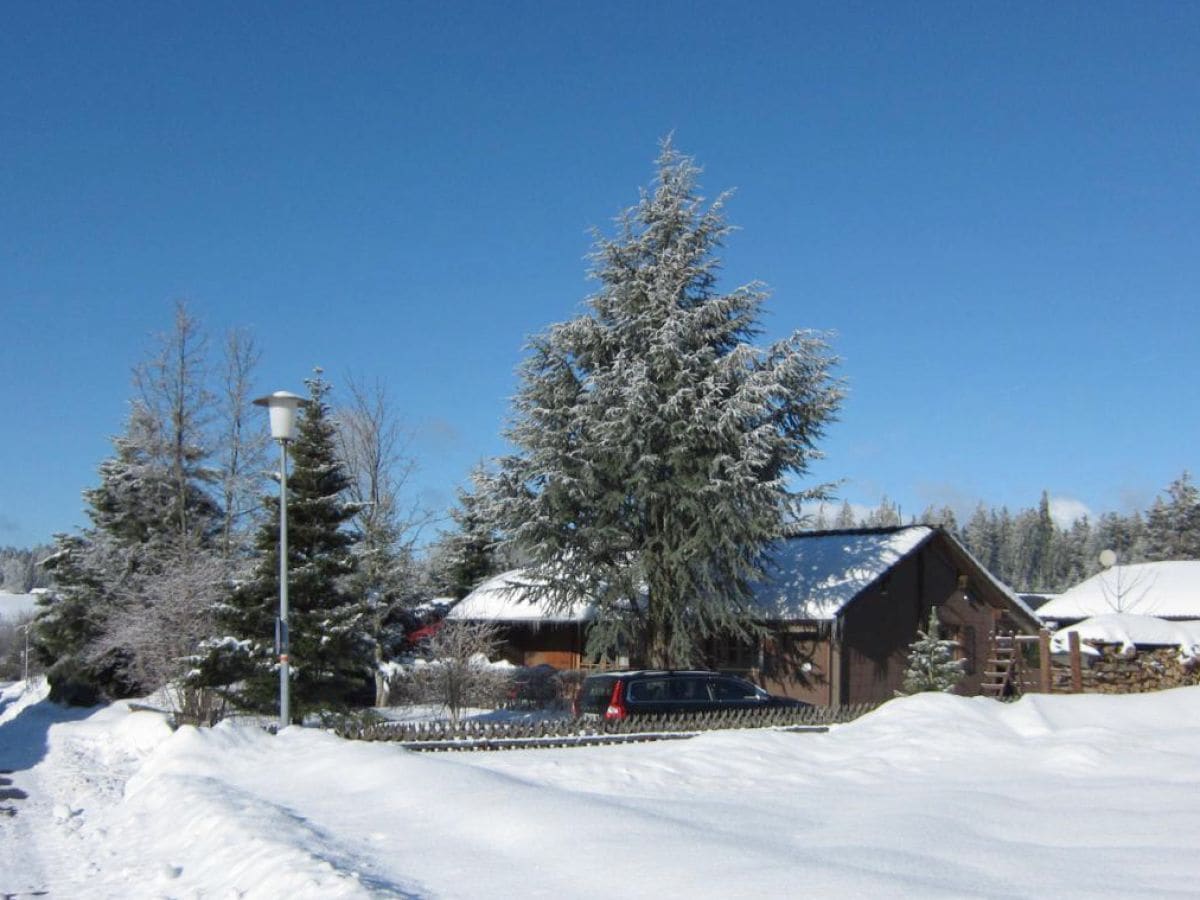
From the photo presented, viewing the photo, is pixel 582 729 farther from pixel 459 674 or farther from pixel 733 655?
pixel 733 655

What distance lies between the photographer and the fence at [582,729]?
54.4ft

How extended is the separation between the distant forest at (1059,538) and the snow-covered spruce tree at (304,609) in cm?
6992

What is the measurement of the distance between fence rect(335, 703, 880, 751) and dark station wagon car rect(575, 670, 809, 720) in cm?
46

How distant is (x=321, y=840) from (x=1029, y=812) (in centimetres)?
692

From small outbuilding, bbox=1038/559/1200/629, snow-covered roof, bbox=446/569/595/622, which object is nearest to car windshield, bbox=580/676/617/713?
snow-covered roof, bbox=446/569/595/622

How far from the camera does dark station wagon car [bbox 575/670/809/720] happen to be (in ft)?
64.3

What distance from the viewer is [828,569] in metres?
30.8

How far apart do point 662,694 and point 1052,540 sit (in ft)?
449

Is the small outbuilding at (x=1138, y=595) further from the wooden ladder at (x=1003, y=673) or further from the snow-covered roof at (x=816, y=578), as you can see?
the wooden ladder at (x=1003, y=673)

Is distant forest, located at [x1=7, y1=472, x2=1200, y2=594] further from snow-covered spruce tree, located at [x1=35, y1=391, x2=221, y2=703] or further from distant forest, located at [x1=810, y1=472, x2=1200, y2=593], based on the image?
snow-covered spruce tree, located at [x1=35, y1=391, x2=221, y2=703]

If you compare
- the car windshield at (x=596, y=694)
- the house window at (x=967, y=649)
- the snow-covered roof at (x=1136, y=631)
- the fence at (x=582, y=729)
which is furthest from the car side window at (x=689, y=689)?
the house window at (x=967, y=649)

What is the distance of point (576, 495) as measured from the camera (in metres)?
26.8

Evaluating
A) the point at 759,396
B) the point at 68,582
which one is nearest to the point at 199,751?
the point at 759,396

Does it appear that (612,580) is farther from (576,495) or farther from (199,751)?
(199,751)
